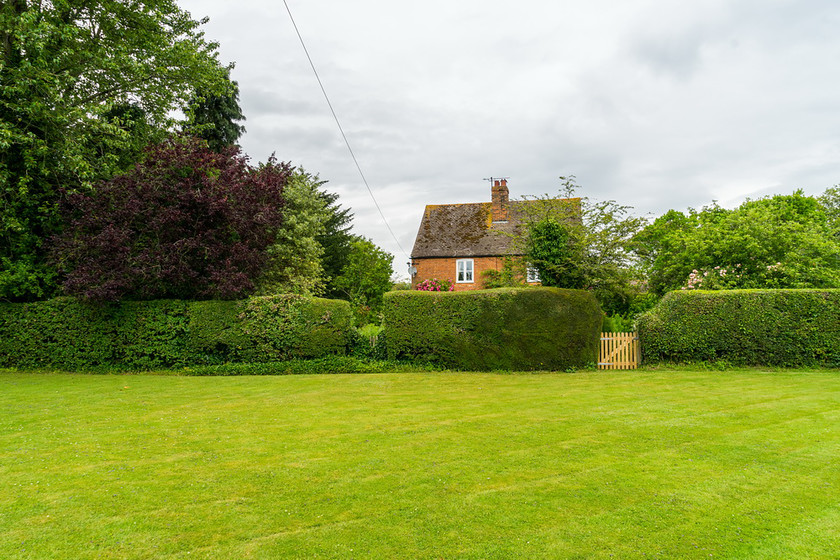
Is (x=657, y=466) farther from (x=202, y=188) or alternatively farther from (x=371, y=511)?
(x=202, y=188)

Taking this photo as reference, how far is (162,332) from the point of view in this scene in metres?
14.5

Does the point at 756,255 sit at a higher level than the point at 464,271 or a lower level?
lower

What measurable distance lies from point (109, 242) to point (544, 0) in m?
13.2

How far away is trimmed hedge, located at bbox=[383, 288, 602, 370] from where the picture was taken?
13.6 m

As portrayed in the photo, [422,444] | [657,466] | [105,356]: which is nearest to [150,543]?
[422,444]

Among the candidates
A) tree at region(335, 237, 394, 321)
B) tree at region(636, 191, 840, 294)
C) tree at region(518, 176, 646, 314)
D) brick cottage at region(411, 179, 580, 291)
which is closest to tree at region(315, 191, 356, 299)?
tree at region(335, 237, 394, 321)

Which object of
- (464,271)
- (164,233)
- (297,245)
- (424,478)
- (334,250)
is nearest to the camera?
(424,478)

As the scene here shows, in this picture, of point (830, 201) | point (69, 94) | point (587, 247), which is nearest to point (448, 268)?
point (587, 247)

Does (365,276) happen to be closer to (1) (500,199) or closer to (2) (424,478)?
(1) (500,199)

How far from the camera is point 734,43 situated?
35.5 ft

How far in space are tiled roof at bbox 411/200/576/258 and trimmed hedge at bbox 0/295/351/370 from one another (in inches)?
748

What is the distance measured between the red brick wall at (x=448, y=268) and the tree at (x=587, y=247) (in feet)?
42.4

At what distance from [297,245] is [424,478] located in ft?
62.5

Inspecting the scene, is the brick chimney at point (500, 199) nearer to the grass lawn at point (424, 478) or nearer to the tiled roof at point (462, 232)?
the tiled roof at point (462, 232)
